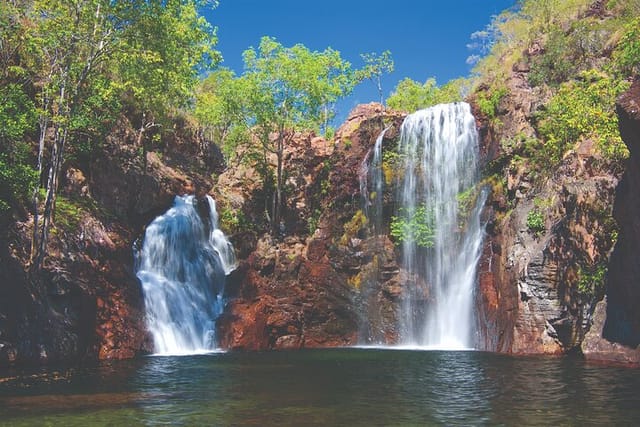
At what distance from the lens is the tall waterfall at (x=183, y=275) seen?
29.0 metres

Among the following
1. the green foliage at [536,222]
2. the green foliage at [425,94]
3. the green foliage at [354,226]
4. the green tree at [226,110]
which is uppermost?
the green foliage at [425,94]

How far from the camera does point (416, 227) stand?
33344mm

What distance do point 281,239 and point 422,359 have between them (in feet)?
50.8

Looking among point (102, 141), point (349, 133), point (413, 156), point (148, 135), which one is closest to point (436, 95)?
point (349, 133)

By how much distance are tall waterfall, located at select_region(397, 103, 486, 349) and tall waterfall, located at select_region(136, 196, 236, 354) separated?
10.6m

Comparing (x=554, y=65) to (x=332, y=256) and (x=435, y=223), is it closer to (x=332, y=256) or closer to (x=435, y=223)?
(x=435, y=223)

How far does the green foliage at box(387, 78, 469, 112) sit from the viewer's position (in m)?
60.3

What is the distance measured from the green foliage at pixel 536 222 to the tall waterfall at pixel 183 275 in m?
16.8

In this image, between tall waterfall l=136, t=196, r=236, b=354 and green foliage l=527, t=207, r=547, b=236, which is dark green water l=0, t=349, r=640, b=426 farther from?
tall waterfall l=136, t=196, r=236, b=354

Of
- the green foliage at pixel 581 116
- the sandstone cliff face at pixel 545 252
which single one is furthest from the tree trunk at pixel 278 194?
the green foliage at pixel 581 116

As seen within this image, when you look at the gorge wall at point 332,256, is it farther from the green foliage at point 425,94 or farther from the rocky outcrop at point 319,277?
the green foliage at point 425,94

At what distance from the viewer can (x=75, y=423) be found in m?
11.2

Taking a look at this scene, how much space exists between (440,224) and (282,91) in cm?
1439

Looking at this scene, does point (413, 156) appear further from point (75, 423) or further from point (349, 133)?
point (75, 423)
